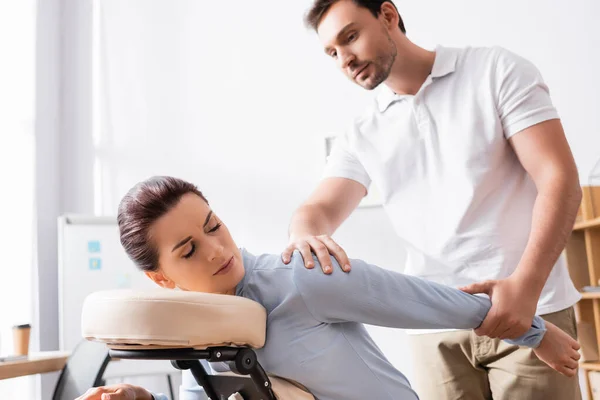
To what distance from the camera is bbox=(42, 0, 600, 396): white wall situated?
3170mm

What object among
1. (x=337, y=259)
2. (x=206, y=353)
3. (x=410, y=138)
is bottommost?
(x=206, y=353)

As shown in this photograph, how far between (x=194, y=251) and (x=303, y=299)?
0.21 metres

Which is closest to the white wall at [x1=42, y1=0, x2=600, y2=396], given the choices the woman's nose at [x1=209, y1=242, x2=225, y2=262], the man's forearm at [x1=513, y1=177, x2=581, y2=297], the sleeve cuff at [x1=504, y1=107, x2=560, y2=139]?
the sleeve cuff at [x1=504, y1=107, x2=560, y2=139]

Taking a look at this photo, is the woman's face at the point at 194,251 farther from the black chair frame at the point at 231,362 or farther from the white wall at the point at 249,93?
the white wall at the point at 249,93

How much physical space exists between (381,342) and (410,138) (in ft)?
6.31

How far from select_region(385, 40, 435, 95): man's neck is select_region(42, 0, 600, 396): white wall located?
171 centimetres

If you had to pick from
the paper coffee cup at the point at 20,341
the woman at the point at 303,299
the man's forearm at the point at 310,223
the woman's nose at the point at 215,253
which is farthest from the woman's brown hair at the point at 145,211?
the paper coffee cup at the point at 20,341

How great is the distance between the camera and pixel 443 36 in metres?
3.32

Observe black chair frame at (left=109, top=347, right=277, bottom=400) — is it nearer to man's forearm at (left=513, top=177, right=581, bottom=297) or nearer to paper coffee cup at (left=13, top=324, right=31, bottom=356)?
man's forearm at (left=513, top=177, right=581, bottom=297)

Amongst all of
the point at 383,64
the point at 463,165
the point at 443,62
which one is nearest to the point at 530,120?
the point at 463,165

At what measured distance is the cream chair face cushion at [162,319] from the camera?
0.82 metres

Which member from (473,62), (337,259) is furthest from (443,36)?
(337,259)

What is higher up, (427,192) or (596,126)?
(596,126)

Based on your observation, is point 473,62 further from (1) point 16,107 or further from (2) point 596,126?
(1) point 16,107
